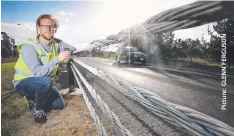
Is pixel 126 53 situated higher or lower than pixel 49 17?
lower

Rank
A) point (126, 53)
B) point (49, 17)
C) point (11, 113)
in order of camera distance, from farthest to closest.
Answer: point (126, 53)
point (11, 113)
point (49, 17)

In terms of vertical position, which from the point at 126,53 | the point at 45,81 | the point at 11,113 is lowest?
the point at 11,113

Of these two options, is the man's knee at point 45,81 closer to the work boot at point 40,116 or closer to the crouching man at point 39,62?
the crouching man at point 39,62

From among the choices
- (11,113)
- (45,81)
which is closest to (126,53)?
(11,113)

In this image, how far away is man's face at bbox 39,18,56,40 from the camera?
1413 millimetres

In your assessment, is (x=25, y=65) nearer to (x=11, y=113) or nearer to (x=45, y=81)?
(x=45, y=81)

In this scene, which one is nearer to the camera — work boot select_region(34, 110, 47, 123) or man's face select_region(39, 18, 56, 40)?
man's face select_region(39, 18, 56, 40)

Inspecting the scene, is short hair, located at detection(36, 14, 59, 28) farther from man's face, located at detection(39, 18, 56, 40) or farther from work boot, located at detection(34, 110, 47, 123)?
work boot, located at detection(34, 110, 47, 123)

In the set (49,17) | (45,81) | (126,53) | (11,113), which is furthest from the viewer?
(126,53)

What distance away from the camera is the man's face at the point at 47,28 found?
1.41 metres

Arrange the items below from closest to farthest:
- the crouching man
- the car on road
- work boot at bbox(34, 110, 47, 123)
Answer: the crouching man < work boot at bbox(34, 110, 47, 123) < the car on road

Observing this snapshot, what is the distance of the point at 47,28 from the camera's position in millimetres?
1430

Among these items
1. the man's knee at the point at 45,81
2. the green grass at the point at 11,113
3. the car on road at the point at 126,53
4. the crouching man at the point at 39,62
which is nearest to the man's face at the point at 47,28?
the crouching man at the point at 39,62

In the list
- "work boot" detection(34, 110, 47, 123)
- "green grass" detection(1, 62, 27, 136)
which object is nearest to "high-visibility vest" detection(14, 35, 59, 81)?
"work boot" detection(34, 110, 47, 123)
